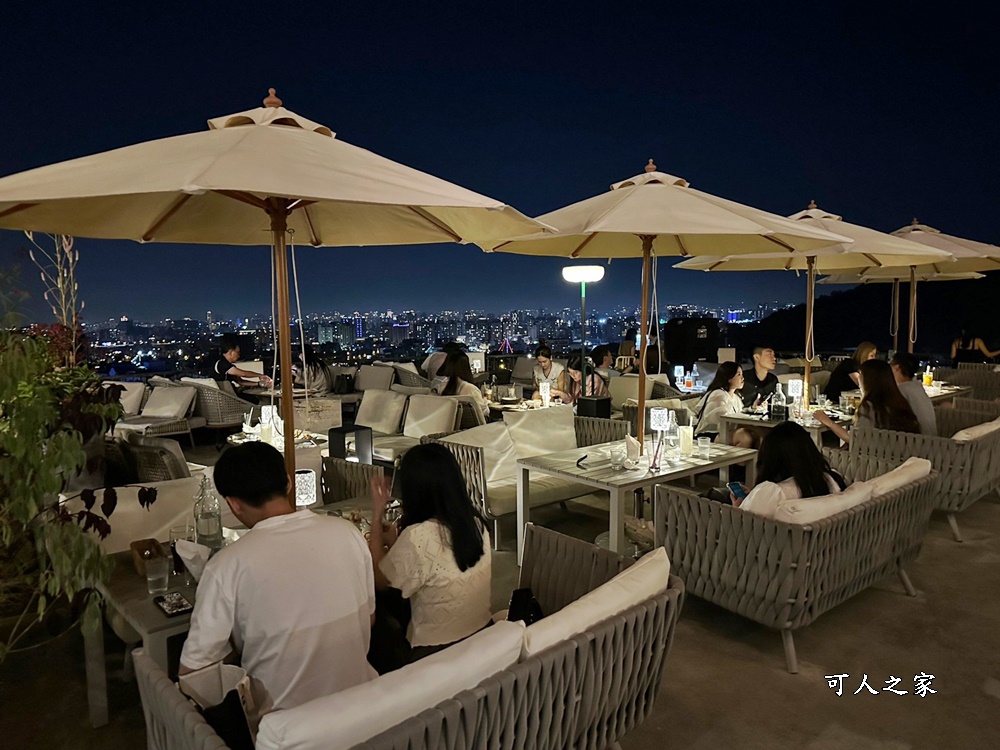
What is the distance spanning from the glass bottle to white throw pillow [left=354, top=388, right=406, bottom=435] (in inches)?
150

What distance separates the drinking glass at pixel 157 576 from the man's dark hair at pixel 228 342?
7443mm

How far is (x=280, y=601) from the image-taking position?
5.85 ft

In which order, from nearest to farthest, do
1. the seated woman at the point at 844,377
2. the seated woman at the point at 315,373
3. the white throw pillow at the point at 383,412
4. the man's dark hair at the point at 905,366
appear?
the man's dark hair at the point at 905,366 < the white throw pillow at the point at 383,412 < the seated woman at the point at 844,377 < the seated woman at the point at 315,373

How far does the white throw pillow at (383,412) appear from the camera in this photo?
21.7 feet

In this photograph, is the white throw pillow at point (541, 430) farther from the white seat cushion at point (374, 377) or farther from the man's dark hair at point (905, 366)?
the white seat cushion at point (374, 377)

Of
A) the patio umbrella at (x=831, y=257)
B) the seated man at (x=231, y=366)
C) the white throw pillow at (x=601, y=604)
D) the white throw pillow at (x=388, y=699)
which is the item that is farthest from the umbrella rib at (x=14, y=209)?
the seated man at (x=231, y=366)

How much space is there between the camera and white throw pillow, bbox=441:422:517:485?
491cm

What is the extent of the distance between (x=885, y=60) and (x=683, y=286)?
8.53m

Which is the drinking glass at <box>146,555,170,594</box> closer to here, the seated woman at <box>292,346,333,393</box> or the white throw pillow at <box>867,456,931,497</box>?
the white throw pillow at <box>867,456,931,497</box>

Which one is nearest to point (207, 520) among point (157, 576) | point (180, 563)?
point (180, 563)

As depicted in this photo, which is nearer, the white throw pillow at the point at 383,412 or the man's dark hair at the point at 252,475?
the man's dark hair at the point at 252,475

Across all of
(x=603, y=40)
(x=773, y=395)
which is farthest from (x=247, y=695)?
(x=603, y=40)

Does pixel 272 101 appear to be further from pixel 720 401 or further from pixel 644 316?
pixel 720 401

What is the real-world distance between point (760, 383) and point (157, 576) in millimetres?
5438
